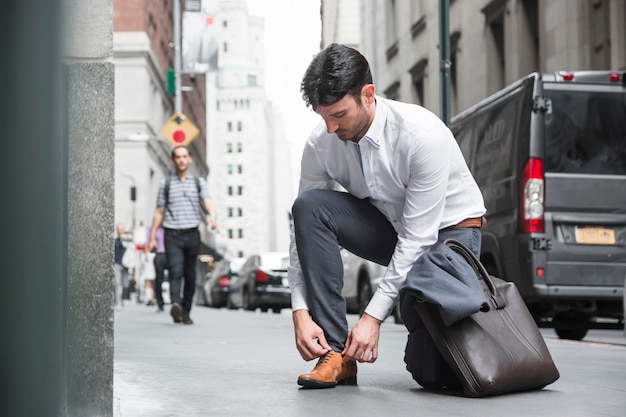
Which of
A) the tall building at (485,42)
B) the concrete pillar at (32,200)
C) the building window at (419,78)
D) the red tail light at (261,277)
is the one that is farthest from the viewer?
the building window at (419,78)

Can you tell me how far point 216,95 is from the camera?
16775 centimetres

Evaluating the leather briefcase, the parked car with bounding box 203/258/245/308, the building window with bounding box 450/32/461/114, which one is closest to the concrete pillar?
the leather briefcase

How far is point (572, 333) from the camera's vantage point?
446 inches

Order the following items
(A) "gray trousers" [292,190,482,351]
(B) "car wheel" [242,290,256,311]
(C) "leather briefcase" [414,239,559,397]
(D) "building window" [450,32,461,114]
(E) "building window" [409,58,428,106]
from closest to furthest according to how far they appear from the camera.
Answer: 1. (C) "leather briefcase" [414,239,559,397]
2. (A) "gray trousers" [292,190,482,351]
3. (B) "car wheel" [242,290,256,311]
4. (D) "building window" [450,32,461,114]
5. (E) "building window" [409,58,428,106]

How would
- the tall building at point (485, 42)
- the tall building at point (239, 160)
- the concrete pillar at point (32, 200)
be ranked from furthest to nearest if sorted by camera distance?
the tall building at point (239, 160), the tall building at point (485, 42), the concrete pillar at point (32, 200)

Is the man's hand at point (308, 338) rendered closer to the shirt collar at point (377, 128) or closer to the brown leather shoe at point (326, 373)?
the brown leather shoe at point (326, 373)

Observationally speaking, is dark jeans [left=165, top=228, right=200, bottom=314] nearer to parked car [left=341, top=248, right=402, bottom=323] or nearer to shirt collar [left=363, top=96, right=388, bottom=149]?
parked car [left=341, top=248, right=402, bottom=323]

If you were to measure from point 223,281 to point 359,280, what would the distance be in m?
14.8

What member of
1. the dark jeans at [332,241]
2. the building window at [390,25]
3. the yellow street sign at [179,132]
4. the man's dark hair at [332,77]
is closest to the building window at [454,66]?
the building window at [390,25]

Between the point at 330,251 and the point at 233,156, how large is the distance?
162 metres

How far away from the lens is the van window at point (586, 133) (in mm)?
10203

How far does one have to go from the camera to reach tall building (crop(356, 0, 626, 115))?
1833 centimetres

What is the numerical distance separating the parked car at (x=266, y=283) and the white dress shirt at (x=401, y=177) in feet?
59.4

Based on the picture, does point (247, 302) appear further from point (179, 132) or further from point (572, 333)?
point (572, 333)
